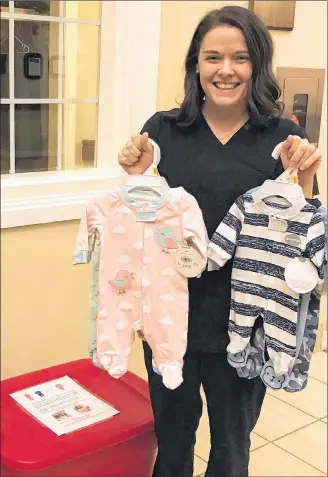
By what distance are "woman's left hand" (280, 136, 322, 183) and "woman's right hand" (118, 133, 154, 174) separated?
28cm

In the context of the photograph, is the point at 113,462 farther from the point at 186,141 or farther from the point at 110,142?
the point at 110,142

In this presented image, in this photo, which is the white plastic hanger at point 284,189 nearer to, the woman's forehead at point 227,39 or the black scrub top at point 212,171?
the black scrub top at point 212,171

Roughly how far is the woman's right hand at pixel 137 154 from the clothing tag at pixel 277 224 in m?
0.29

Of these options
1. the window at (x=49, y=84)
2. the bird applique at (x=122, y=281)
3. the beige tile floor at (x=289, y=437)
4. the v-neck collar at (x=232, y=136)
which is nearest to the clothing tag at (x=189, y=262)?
the bird applique at (x=122, y=281)

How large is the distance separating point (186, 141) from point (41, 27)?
2.44 ft

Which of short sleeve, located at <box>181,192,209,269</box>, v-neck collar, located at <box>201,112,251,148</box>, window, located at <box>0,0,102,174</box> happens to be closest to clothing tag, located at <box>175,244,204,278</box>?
short sleeve, located at <box>181,192,209,269</box>

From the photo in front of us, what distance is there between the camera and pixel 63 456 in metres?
1.38

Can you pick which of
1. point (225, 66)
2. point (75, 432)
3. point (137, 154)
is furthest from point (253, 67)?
point (75, 432)

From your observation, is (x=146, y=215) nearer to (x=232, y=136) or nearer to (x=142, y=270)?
(x=142, y=270)

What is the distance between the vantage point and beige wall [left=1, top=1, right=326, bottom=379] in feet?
5.85

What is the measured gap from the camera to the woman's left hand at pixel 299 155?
125 centimetres

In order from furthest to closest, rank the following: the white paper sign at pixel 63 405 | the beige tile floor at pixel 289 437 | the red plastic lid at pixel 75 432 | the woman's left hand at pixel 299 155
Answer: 1. the beige tile floor at pixel 289 437
2. the white paper sign at pixel 63 405
3. the red plastic lid at pixel 75 432
4. the woman's left hand at pixel 299 155

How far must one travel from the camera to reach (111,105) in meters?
2.02

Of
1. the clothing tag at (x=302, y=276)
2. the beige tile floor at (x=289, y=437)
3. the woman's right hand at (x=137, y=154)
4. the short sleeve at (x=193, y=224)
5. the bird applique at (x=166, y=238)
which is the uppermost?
the woman's right hand at (x=137, y=154)
